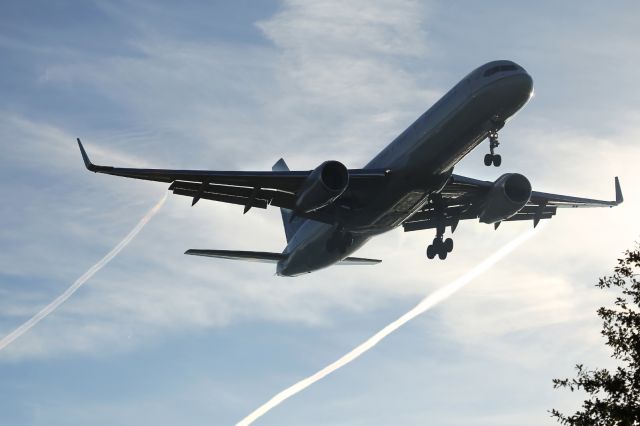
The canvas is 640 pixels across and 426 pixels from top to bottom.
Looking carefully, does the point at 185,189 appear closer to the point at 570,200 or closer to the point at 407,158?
the point at 407,158

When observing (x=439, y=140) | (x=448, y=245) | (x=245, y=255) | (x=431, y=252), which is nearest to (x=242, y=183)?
(x=245, y=255)

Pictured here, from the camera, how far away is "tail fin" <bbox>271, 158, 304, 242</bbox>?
48.8 metres

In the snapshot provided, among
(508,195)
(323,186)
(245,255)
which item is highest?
(508,195)

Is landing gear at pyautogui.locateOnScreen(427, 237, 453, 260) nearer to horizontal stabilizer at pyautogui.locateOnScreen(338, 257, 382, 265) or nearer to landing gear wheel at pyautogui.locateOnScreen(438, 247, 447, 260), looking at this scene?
landing gear wheel at pyautogui.locateOnScreen(438, 247, 447, 260)

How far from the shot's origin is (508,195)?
42.3m

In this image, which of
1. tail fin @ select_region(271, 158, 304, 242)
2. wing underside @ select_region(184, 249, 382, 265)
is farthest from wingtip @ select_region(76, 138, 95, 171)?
tail fin @ select_region(271, 158, 304, 242)

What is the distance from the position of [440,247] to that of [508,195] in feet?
14.2

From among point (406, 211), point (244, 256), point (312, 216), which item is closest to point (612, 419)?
point (406, 211)

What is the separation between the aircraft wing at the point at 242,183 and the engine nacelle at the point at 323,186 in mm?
1109

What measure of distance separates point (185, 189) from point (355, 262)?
13.3m

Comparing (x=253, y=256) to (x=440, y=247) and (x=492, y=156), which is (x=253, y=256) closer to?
(x=440, y=247)

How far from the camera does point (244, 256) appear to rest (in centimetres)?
4559

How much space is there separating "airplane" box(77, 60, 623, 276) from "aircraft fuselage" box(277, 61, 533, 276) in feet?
0.13

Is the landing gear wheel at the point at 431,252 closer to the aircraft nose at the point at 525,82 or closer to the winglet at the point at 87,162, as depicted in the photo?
the aircraft nose at the point at 525,82
